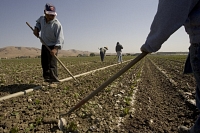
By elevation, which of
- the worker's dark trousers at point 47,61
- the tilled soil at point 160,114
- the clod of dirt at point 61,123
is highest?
the worker's dark trousers at point 47,61

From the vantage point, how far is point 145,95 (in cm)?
480

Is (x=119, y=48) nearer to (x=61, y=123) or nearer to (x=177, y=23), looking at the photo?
(x=61, y=123)

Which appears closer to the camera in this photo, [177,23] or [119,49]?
[177,23]

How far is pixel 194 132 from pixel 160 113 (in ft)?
5.50

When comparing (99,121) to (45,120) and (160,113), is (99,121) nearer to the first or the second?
(45,120)

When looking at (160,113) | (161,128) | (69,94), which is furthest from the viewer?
(69,94)

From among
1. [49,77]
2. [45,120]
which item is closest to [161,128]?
[45,120]

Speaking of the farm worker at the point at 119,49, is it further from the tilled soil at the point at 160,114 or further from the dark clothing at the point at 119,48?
the tilled soil at the point at 160,114

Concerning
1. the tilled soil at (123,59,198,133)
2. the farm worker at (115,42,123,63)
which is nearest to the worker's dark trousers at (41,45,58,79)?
the tilled soil at (123,59,198,133)

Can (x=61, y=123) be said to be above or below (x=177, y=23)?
below

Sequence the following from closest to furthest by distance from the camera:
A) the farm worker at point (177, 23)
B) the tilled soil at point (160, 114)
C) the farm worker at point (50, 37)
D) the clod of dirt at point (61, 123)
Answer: the farm worker at point (177, 23) → the clod of dirt at point (61, 123) → the tilled soil at point (160, 114) → the farm worker at point (50, 37)

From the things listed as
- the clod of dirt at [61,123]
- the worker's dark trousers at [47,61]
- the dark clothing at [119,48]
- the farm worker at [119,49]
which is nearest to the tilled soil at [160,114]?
the clod of dirt at [61,123]

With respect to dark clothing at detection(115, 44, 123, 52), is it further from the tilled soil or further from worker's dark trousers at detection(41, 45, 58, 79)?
the tilled soil

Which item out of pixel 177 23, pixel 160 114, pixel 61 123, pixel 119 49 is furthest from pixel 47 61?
Result: pixel 119 49
